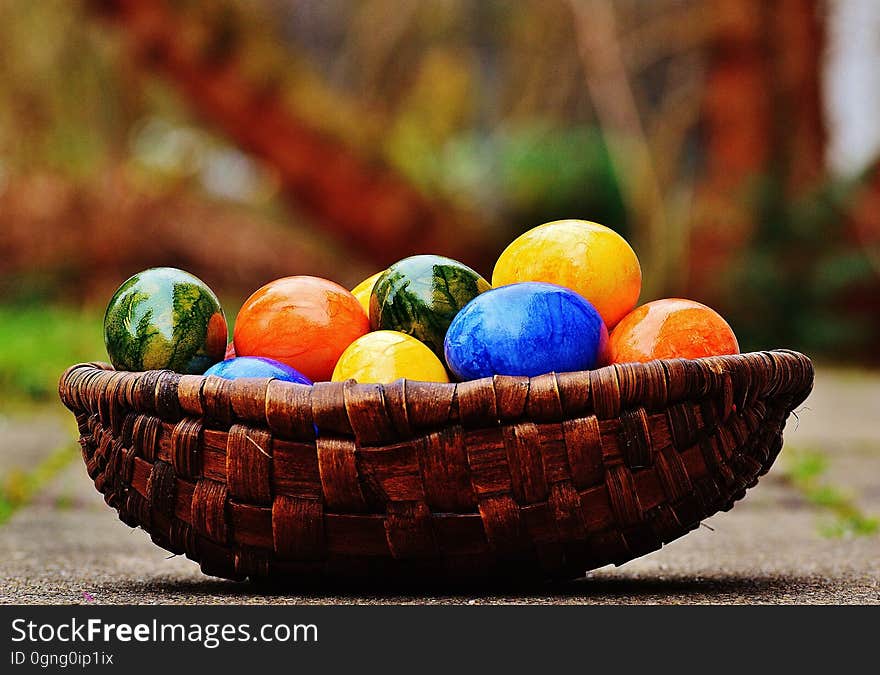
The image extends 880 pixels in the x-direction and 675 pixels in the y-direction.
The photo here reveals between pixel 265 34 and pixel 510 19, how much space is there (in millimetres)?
2112

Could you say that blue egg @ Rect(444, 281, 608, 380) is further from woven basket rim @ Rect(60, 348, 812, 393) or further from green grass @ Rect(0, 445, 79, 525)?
green grass @ Rect(0, 445, 79, 525)

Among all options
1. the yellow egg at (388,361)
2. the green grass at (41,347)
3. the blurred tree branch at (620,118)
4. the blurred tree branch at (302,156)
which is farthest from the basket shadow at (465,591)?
the blurred tree branch at (302,156)

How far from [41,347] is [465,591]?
4.26m

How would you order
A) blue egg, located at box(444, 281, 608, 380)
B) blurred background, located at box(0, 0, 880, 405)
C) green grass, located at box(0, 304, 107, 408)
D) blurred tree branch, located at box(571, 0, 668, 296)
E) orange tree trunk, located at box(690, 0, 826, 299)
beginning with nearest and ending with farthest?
blue egg, located at box(444, 281, 608, 380)
green grass, located at box(0, 304, 107, 408)
blurred tree branch, located at box(571, 0, 668, 296)
blurred background, located at box(0, 0, 880, 405)
orange tree trunk, located at box(690, 0, 826, 299)

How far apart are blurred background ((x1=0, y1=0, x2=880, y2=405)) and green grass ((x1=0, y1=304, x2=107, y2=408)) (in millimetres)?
17

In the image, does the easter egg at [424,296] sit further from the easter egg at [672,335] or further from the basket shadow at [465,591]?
the basket shadow at [465,591]

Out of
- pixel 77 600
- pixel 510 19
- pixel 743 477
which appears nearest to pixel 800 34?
pixel 510 19

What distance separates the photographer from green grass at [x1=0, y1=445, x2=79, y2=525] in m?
2.61

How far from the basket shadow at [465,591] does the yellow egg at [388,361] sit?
0.93ft

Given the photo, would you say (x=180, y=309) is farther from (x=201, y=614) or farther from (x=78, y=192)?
(x=78, y=192)

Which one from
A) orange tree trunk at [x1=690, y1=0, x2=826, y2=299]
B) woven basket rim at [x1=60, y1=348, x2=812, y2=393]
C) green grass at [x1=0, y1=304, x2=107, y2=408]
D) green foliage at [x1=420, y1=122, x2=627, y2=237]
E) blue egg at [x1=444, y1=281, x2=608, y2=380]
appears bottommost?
woven basket rim at [x1=60, y1=348, x2=812, y2=393]

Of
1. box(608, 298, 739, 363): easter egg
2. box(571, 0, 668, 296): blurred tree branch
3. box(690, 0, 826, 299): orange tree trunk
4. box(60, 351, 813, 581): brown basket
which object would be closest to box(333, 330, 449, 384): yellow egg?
box(60, 351, 813, 581): brown basket

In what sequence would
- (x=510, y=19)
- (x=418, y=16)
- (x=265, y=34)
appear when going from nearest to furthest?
(x=265, y=34) < (x=418, y=16) < (x=510, y=19)

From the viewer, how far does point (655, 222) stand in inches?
223
